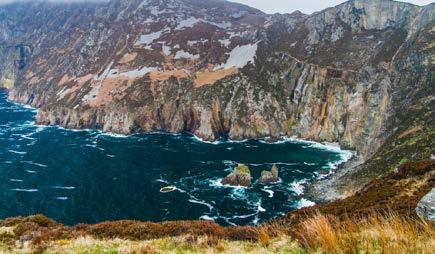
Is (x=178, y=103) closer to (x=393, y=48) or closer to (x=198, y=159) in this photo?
(x=198, y=159)

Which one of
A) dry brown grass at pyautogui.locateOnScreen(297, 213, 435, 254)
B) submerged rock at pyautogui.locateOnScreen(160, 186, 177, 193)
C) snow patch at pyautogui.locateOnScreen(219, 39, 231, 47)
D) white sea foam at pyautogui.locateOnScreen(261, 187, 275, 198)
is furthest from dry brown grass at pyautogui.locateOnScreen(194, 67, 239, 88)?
dry brown grass at pyautogui.locateOnScreen(297, 213, 435, 254)

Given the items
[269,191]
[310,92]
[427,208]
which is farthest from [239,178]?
[427,208]

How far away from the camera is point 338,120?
446 feet

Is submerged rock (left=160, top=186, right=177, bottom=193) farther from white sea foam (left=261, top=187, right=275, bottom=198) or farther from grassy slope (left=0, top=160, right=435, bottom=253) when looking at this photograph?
grassy slope (left=0, top=160, right=435, bottom=253)

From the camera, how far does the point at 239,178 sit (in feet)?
307

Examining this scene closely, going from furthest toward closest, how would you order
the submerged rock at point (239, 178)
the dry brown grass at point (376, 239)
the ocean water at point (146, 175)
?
the submerged rock at point (239, 178), the ocean water at point (146, 175), the dry brown grass at point (376, 239)

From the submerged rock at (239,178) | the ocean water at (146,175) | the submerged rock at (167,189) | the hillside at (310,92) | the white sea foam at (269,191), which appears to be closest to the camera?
the ocean water at (146,175)

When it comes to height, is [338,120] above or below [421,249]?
below

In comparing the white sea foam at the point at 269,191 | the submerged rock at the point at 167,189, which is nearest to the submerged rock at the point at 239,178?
the white sea foam at the point at 269,191

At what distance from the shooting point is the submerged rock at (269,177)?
94.2 m

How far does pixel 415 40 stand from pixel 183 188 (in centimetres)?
7413

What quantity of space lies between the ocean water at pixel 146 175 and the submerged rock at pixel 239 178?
184cm

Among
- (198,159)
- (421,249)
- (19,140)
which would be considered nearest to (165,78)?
(19,140)

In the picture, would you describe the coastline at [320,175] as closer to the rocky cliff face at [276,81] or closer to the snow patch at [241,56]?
the rocky cliff face at [276,81]
